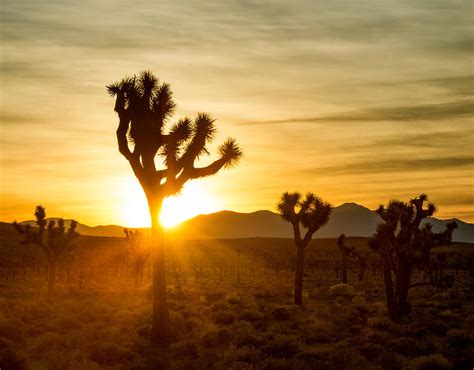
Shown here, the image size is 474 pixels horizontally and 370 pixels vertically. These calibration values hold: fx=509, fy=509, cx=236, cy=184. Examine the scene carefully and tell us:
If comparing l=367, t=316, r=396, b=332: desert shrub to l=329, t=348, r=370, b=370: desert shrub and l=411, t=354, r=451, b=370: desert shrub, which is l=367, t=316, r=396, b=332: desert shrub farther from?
l=411, t=354, r=451, b=370: desert shrub

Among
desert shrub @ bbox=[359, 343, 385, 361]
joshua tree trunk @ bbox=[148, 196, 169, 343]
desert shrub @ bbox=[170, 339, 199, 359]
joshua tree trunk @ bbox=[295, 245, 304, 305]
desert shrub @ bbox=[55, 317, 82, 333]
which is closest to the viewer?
desert shrub @ bbox=[170, 339, 199, 359]

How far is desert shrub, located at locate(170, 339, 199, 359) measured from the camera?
15.4 m

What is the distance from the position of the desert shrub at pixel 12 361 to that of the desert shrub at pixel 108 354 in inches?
76.2

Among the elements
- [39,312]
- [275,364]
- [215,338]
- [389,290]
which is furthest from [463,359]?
[39,312]

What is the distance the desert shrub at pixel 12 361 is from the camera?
13.5m

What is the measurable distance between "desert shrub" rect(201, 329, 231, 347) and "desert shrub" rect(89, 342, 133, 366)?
285cm

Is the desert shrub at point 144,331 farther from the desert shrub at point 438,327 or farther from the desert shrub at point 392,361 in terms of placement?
the desert shrub at point 438,327

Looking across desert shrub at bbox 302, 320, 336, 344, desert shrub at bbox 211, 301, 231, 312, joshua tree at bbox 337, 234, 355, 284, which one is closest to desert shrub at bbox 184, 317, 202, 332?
desert shrub at bbox 302, 320, 336, 344

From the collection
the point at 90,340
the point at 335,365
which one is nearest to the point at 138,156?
the point at 90,340

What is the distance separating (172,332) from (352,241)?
149245mm

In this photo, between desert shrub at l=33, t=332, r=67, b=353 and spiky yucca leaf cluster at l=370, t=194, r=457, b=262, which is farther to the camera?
spiky yucca leaf cluster at l=370, t=194, r=457, b=262

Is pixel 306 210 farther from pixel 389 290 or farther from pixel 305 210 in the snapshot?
pixel 389 290

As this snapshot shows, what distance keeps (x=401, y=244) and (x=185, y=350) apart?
12.7 metres

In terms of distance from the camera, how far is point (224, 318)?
23172 mm
